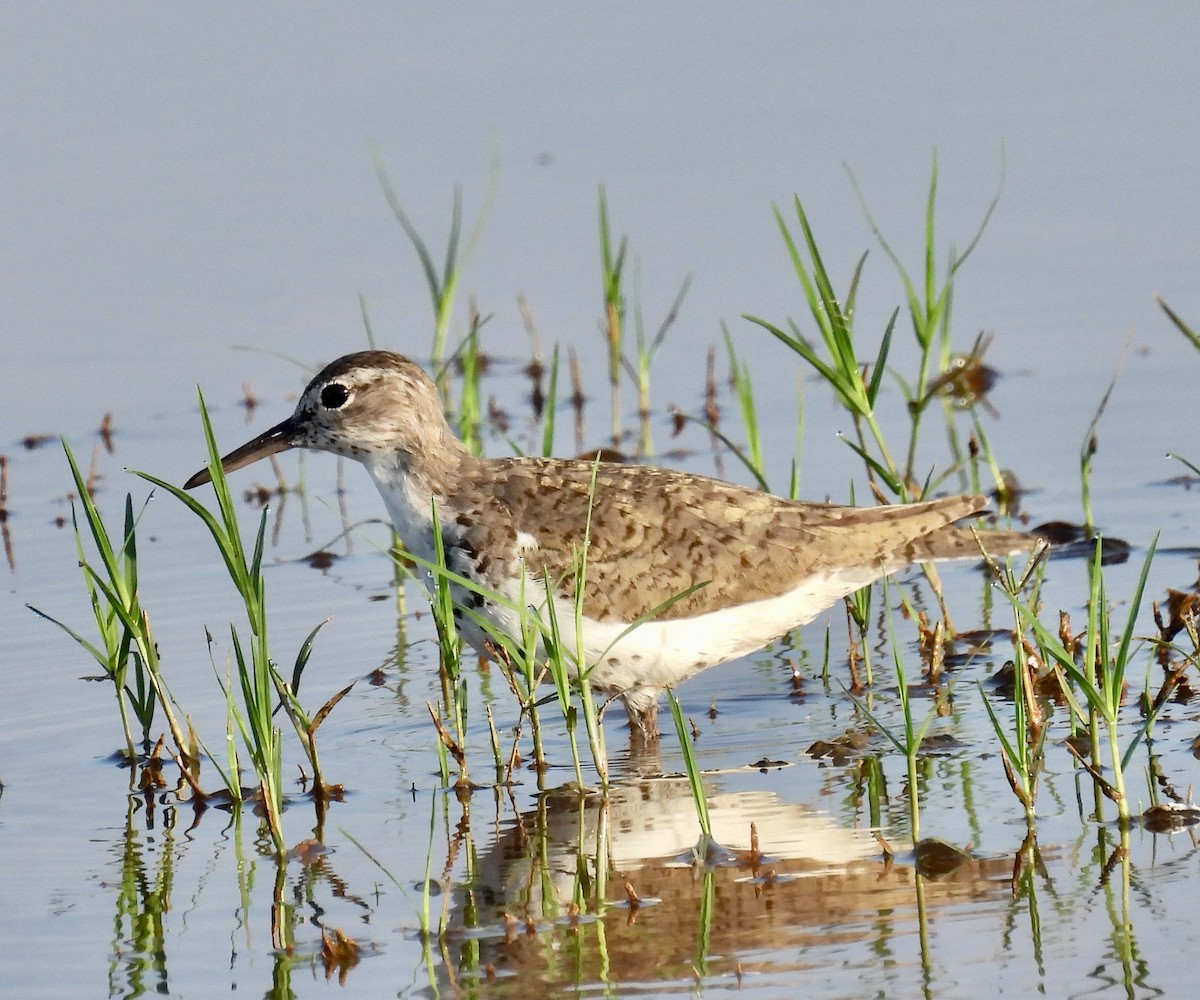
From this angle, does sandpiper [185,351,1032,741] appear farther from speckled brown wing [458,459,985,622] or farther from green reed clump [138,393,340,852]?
green reed clump [138,393,340,852]

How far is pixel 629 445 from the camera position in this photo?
36.5ft

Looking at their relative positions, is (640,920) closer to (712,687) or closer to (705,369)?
(712,687)

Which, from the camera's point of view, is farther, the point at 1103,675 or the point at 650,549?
the point at 650,549

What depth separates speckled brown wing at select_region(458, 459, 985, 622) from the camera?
764 centimetres

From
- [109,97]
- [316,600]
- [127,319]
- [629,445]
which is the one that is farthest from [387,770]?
[109,97]

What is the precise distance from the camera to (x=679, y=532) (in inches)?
308

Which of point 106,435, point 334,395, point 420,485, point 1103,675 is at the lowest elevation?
point 1103,675

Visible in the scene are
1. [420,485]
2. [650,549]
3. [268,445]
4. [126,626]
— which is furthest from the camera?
[268,445]

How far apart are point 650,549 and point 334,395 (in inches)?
66.1

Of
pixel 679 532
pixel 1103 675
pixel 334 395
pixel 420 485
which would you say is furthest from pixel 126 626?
pixel 1103 675

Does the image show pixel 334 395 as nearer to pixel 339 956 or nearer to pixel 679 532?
pixel 679 532

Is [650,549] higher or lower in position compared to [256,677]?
higher

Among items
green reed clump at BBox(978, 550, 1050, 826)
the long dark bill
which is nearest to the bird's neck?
the long dark bill

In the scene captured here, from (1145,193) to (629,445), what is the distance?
4.65 meters
